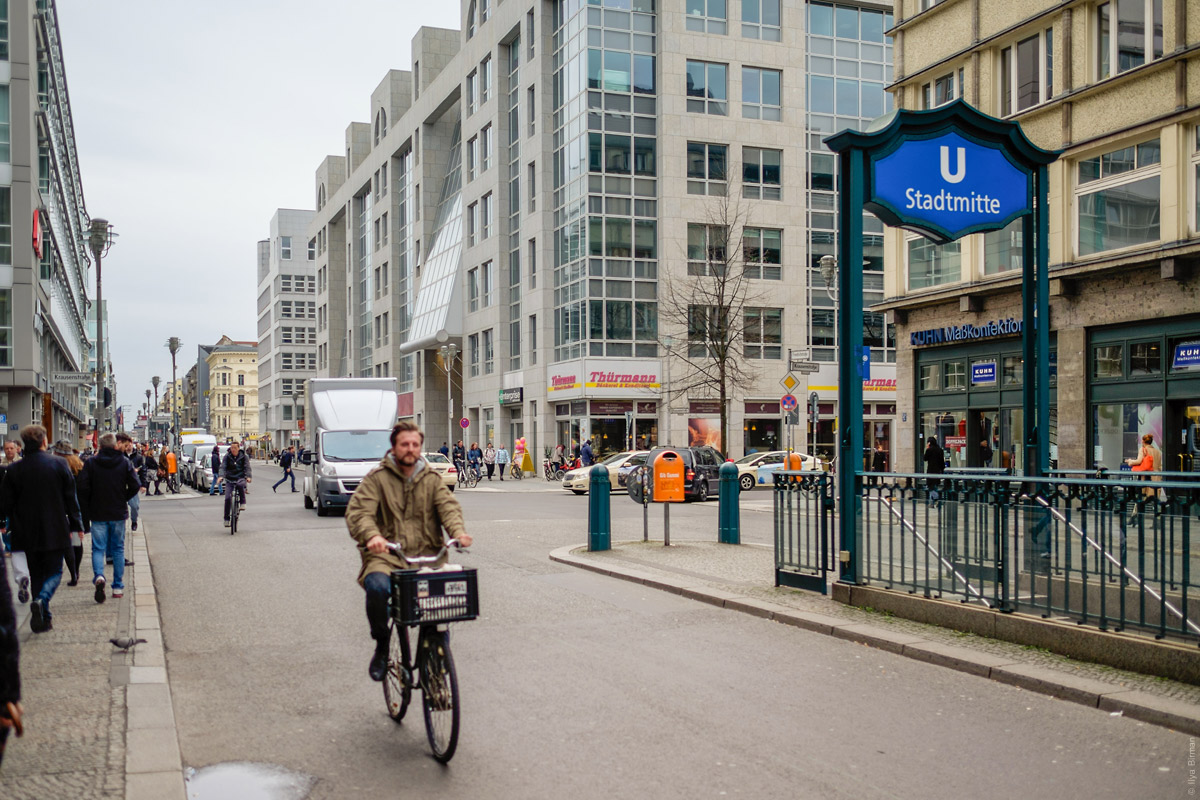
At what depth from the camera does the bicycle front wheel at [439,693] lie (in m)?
5.45

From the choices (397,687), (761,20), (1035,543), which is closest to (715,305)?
(761,20)

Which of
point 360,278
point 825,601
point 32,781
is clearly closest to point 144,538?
point 825,601

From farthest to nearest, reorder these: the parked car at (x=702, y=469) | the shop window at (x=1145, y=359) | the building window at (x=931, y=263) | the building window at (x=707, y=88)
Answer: the building window at (x=707, y=88)
the parked car at (x=702, y=469)
the building window at (x=931, y=263)
the shop window at (x=1145, y=359)

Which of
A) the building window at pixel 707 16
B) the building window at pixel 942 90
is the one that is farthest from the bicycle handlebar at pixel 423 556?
the building window at pixel 707 16

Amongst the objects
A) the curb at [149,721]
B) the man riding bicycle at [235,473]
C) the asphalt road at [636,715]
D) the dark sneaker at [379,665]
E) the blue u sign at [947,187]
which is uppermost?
the blue u sign at [947,187]

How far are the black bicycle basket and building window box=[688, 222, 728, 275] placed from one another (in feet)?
123

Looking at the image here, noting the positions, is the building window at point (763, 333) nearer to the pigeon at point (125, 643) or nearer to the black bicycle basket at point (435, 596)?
the pigeon at point (125, 643)

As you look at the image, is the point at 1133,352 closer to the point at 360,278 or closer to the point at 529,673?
the point at 529,673

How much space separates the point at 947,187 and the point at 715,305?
101 ft

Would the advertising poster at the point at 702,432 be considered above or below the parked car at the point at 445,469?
above

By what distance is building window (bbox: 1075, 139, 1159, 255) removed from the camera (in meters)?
21.1

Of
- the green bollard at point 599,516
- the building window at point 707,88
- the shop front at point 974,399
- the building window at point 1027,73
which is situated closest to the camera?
the green bollard at point 599,516

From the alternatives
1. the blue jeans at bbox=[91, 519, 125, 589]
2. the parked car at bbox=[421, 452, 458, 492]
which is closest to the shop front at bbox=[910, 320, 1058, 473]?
the parked car at bbox=[421, 452, 458, 492]

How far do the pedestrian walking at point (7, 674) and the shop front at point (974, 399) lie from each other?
2294 cm
